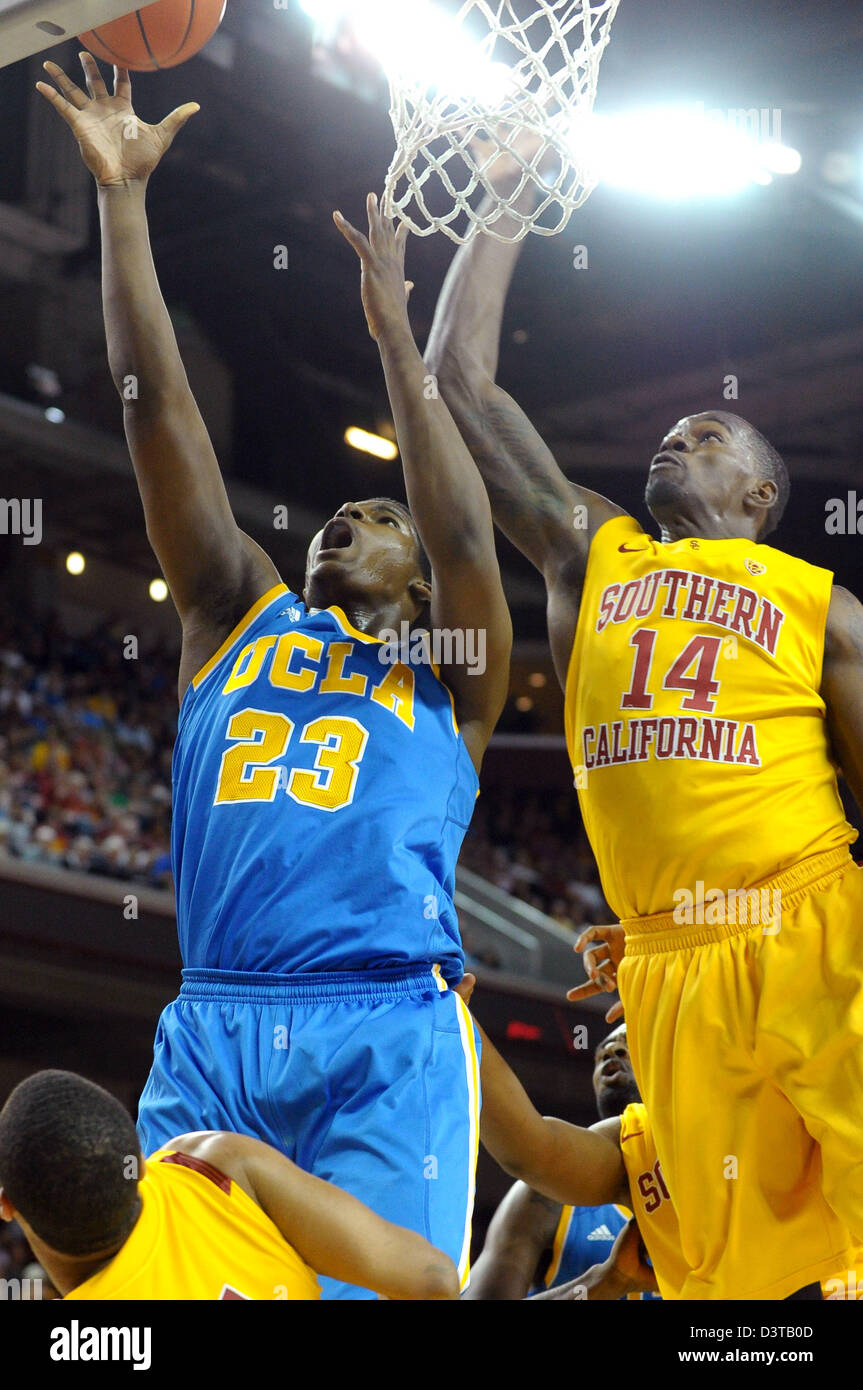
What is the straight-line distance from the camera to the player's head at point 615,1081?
14.5ft

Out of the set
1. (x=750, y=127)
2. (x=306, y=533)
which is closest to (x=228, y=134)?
(x=750, y=127)

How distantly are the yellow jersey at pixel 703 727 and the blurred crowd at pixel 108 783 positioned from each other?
7419 millimetres

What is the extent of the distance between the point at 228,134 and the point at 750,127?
15.9 feet

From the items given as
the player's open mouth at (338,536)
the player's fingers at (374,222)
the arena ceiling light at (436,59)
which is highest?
the arena ceiling light at (436,59)

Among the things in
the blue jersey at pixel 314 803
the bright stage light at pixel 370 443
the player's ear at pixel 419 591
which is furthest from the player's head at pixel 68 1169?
the bright stage light at pixel 370 443

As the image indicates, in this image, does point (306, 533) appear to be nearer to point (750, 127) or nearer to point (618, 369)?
point (618, 369)

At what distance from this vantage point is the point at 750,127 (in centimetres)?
782

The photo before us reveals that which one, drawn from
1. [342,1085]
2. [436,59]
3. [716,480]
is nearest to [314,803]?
[342,1085]

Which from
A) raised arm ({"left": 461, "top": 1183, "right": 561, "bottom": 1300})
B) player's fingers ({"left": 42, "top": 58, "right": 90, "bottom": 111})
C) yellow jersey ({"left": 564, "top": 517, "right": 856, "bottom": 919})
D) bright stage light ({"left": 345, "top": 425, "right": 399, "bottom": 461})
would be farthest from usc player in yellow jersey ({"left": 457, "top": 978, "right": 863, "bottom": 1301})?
bright stage light ({"left": 345, "top": 425, "right": 399, "bottom": 461})

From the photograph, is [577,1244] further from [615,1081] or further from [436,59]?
[436,59]

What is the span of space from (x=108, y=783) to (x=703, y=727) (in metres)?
9.96

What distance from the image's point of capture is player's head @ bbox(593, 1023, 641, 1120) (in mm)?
4434

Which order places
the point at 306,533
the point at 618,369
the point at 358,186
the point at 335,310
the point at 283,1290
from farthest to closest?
the point at 306,533
the point at 335,310
the point at 618,369
the point at 358,186
the point at 283,1290

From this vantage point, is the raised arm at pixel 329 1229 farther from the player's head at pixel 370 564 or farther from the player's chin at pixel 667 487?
the player's chin at pixel 667 487
